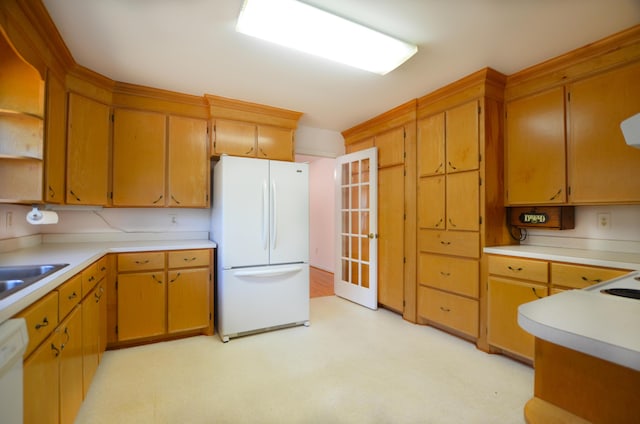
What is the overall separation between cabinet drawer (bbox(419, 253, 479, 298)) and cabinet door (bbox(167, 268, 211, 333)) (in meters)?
2.17

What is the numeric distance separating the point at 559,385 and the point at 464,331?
1.89 metres

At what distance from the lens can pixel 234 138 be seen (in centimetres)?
304

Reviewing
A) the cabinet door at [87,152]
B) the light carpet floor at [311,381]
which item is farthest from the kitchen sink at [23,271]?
the cabinet door at [87,152]

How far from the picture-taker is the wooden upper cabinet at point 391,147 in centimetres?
330

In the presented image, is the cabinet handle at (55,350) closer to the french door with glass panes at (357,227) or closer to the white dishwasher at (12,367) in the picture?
the white dishwasher at (12,367)

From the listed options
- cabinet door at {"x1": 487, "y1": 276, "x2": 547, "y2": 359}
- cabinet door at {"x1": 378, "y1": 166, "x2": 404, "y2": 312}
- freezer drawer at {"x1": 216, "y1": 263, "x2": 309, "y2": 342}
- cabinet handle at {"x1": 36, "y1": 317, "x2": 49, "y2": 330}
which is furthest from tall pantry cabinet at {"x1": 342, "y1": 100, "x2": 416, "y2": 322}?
cabinet handle at {"x1": 36, "y1": 317, "x2": 49, "y2": 330}

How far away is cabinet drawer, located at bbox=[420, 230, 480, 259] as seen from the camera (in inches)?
100

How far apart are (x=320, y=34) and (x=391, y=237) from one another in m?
2.29

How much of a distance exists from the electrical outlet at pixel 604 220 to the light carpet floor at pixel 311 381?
48.4 inches

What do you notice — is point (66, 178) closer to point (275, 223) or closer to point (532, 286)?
point (275, 223)

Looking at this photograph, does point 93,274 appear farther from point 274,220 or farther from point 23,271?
point 274,220

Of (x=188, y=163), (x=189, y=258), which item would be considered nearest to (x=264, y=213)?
(x=189, y=258)

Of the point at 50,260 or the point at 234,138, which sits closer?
the point at 50,260

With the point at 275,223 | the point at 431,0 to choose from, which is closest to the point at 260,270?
the point at 275,223
